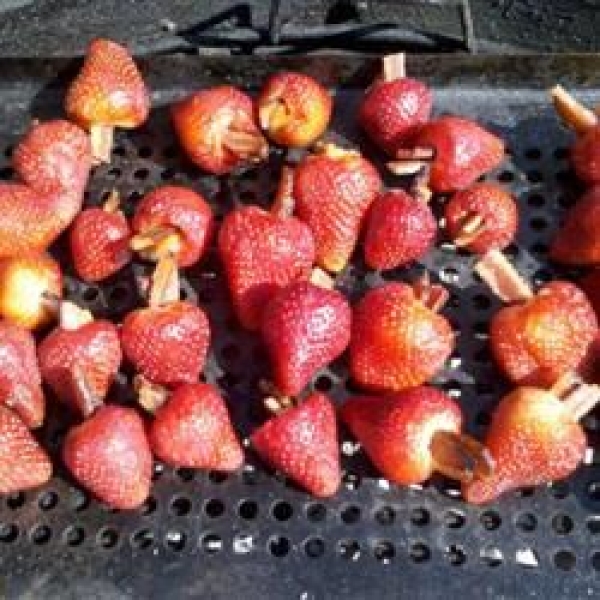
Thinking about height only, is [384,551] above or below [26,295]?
below

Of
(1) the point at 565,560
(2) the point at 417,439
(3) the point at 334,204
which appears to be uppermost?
(3) the point at 334,204

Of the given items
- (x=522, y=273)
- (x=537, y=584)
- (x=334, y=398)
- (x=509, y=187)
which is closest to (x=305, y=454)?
(x=334, y=398)

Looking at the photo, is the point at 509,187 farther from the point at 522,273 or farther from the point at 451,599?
the point at 451,599

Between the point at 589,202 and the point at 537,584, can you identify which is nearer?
the point at 537,584

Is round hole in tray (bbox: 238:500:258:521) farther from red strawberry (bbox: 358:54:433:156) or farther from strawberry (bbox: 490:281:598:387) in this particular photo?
red strawberry (bbox: 358:54:433:156)

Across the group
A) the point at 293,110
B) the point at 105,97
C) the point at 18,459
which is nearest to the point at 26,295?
the point at 18,459

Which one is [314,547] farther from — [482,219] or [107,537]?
[482,219]
